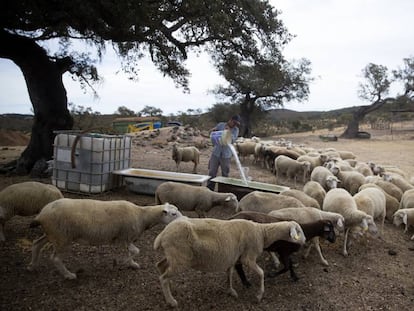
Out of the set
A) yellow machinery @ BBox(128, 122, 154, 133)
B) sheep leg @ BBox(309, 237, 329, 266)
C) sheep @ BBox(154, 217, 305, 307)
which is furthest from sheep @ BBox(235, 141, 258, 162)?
sheep @ BBox(154, 217, 305, 307)

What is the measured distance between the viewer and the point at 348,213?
631cm

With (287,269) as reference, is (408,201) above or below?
above

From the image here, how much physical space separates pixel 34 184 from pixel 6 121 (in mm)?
20431

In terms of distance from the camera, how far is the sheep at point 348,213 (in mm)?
6113

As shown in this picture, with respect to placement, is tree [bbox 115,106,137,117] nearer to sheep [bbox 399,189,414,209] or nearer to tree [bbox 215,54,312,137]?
tree [bbox 215,54,312,137]

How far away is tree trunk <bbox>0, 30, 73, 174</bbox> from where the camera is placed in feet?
34.4

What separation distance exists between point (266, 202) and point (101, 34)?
5997 millimetres

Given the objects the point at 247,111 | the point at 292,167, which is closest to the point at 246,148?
the point at 292,167

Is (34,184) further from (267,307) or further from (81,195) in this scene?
(267,307)

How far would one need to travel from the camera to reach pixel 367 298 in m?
4.52

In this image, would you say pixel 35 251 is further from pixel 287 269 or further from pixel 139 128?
pixel 139 128

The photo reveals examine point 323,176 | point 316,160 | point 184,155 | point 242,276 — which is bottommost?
point 242,276

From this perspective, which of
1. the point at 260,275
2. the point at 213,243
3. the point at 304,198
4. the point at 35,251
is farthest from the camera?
the point at 304,198

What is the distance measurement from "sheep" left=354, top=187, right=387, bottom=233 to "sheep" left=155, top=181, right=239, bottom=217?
261 cm
